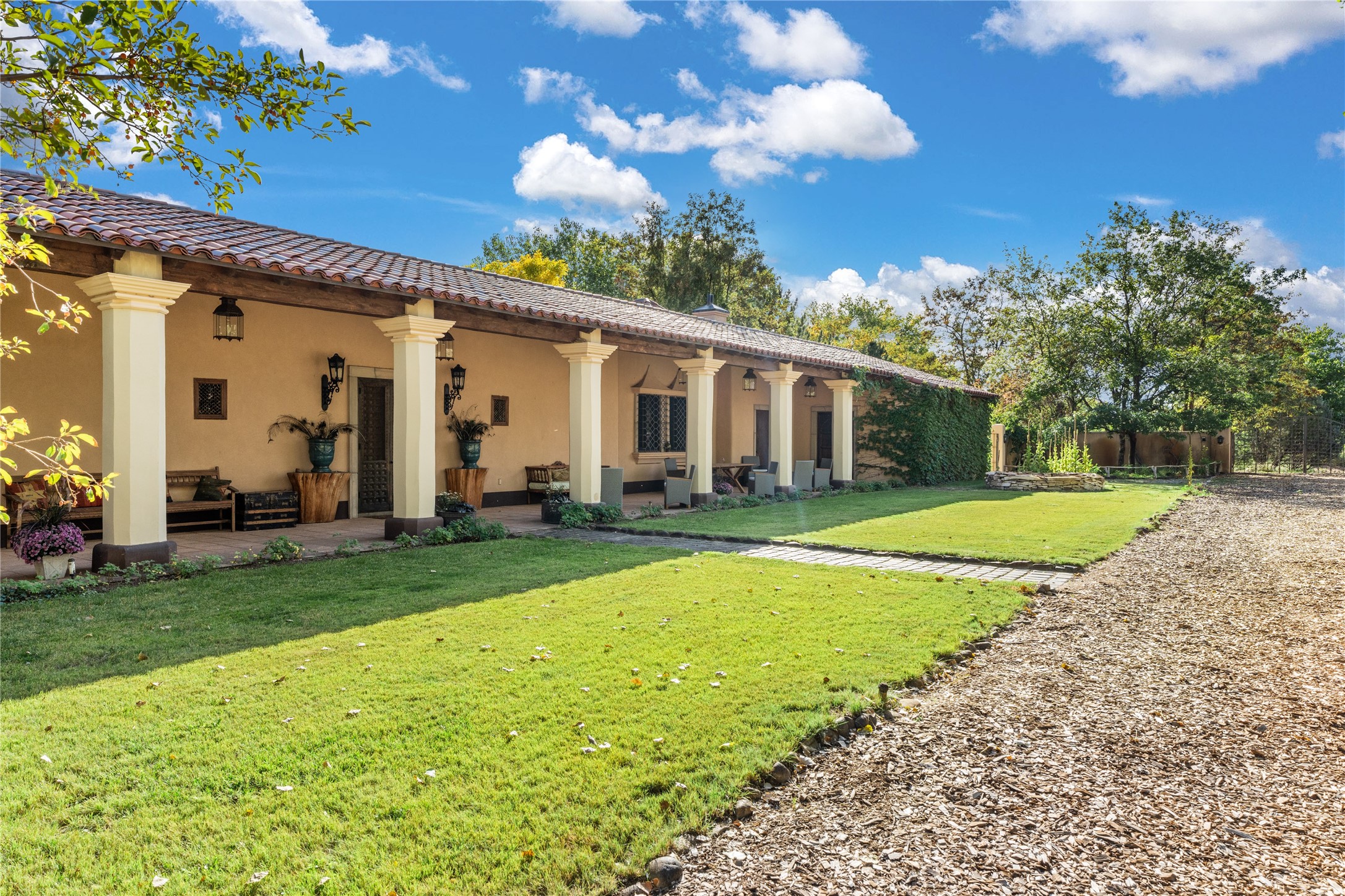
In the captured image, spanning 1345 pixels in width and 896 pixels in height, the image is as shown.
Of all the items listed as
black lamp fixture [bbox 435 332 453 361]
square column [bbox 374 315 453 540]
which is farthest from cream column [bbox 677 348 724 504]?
square column [bbox 374 315 453 540]

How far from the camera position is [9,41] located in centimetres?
208

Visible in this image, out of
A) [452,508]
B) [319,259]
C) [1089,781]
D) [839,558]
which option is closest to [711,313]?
[452,508]

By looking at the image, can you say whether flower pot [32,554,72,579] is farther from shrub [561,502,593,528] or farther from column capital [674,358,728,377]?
column capital [674,358,728,377]

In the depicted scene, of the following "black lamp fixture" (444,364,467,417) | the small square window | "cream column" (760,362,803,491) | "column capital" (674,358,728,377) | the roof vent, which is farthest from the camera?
the roof vent

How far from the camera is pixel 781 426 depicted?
15.6 m

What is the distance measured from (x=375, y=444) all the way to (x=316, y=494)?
5.05 feet

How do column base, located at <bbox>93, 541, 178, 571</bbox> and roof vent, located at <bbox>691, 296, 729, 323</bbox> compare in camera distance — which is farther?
roof vent, located at <bbox>691, 296, 729, 323</bbox>

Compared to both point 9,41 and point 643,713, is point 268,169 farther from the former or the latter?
point 643,713

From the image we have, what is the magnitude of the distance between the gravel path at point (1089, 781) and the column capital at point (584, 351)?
7.54 metres

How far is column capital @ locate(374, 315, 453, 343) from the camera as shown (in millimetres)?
9039

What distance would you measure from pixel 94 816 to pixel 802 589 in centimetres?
498

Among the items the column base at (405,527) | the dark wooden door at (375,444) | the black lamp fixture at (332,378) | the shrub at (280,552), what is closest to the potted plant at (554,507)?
the column base at (405,527)

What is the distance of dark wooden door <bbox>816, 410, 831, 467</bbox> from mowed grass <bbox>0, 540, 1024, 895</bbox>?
16.2 m

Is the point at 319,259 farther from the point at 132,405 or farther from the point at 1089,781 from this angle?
the point at 1089,781
